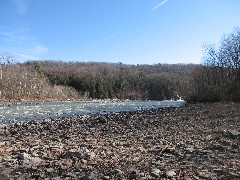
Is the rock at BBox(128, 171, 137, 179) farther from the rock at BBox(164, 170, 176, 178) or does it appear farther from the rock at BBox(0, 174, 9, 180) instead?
the rock at BBox(0, 174, 9, 180)

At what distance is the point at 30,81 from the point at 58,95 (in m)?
10.7

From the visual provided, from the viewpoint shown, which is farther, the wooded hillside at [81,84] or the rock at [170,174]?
the wooded hillside at [81,84]

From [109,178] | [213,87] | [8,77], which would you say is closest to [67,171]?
[109,178]

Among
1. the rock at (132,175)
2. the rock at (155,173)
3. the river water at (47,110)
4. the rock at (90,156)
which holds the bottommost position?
the rock at (132,175)

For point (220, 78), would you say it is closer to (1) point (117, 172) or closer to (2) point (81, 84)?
(1) point (117, 172)

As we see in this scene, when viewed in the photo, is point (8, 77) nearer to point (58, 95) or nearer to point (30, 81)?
point (30, 81)

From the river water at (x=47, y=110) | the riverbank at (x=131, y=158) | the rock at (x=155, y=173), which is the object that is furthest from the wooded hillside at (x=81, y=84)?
the rock at (x=155, y=173)

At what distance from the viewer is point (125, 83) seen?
17050cm

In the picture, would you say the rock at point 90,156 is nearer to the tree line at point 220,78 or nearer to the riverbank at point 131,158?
the riverbank at point 131,158

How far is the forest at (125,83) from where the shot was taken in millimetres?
48531

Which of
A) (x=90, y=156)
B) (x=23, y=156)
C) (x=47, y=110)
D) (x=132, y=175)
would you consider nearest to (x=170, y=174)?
(x=132, y=175)

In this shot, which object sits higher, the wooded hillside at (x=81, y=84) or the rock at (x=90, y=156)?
the wooded hillside at (x=81, y=84)

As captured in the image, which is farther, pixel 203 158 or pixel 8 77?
pixel 8 77

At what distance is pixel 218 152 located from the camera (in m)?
9.46
